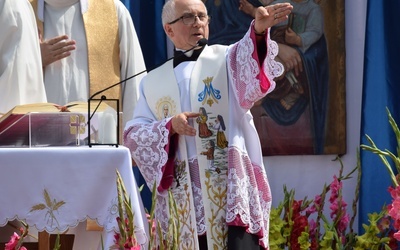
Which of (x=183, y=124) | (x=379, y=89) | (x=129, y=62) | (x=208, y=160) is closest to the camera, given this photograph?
(x=183, y=124)

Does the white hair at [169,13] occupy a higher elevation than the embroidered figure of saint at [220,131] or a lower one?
higher

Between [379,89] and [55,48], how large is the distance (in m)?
1.73

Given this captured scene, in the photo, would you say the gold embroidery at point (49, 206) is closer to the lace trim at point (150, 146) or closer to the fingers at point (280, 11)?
the lace trim at point (150, 146)

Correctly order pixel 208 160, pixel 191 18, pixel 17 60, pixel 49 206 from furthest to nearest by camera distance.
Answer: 1. pixel 17 60
2. pixel 191 18
3. pixel 208 160
4. pixel 49 206

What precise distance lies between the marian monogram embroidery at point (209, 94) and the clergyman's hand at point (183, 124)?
0.58 ft

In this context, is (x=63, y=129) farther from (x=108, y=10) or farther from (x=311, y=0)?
→ (x=311, y=0)

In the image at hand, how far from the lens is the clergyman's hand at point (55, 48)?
5719mm

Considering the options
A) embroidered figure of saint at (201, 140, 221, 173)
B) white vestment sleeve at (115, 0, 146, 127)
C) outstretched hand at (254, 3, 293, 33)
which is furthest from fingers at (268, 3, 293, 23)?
white vestment sleeve at (115, 0, 146, 127)

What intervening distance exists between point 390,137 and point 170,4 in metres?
1.64

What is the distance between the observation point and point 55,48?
5727mm

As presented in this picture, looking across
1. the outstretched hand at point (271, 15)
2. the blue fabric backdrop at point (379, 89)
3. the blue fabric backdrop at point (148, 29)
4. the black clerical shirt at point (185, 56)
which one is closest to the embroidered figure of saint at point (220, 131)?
the black clerical shirt at point (185, 56)

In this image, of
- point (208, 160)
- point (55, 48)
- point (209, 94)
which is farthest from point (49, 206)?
point (55, 48)

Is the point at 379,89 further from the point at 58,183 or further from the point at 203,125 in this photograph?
the point at 58,183

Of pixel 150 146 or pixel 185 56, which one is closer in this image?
pixel 150 146
